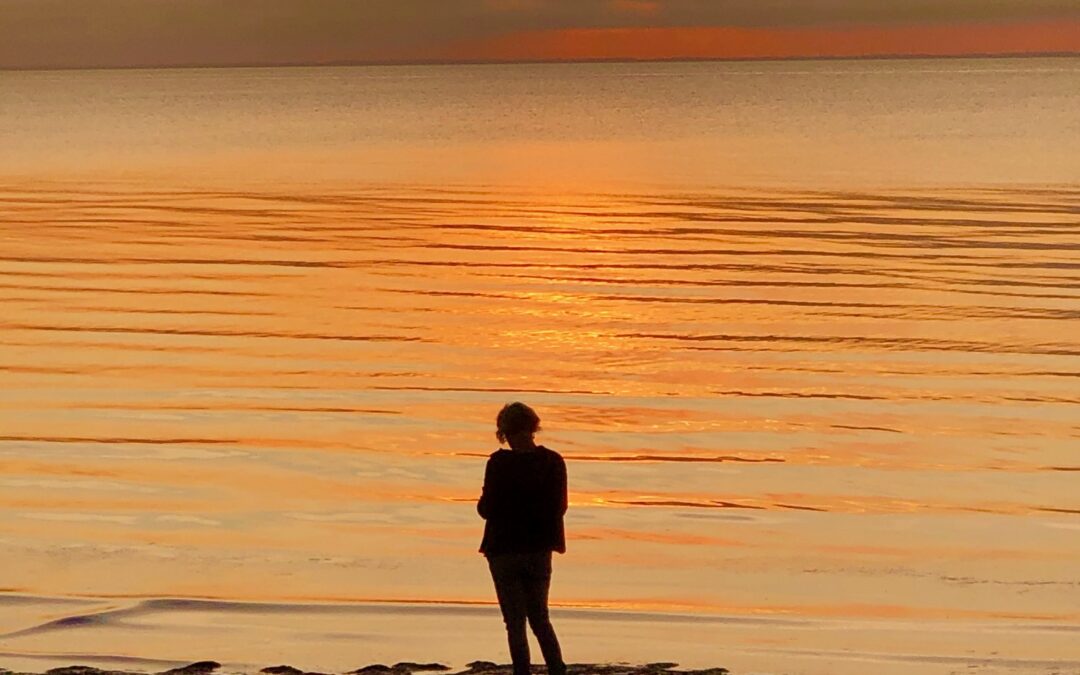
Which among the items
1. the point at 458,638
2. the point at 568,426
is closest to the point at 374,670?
the point at 458,638

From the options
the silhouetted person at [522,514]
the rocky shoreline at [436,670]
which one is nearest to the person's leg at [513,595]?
the silhouetted person at [522,514]

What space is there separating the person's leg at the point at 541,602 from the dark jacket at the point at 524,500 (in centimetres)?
8

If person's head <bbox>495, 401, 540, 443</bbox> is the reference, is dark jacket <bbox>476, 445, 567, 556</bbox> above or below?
below

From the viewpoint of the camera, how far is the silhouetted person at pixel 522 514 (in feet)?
24.3

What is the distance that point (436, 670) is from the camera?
28.0ft

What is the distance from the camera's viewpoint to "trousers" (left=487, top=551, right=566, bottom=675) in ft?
24.8

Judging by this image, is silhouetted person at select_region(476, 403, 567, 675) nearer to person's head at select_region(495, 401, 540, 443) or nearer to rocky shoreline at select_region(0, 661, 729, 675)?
person's head at select_region(495, 401, 540, 443)

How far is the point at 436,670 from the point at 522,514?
146cm

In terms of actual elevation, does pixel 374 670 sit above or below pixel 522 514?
below

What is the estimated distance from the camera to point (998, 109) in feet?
415

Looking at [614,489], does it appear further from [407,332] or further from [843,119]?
[843,119]

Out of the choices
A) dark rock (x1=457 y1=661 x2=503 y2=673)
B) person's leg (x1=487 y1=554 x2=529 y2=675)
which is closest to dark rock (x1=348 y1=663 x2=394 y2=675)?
dark rock (x1=457 y1=661 x2=503 y2=673)

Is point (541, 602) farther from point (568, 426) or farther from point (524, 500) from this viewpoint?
point (568, 426)

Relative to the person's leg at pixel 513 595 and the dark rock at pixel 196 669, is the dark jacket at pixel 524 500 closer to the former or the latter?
the person's leg at pixel 513 595
